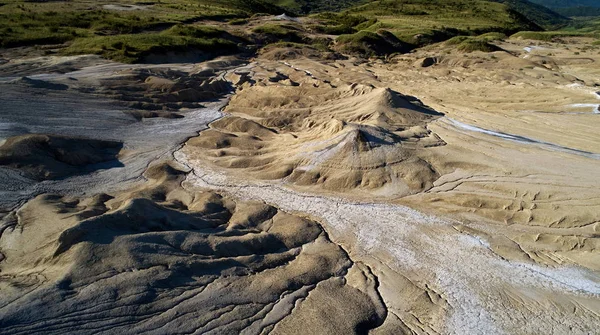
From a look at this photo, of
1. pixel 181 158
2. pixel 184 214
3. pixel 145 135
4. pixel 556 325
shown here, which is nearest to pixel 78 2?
pixel 145 135

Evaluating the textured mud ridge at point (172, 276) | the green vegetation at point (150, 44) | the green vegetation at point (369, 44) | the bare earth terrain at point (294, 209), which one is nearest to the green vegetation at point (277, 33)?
the green vegetation at point (369, 44)

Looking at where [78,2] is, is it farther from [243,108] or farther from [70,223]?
[70,223]

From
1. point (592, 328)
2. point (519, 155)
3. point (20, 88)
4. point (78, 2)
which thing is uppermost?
point (78, 2)

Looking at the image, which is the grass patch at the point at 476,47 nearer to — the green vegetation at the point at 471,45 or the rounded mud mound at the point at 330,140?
the green vegetation at the point at 471,45

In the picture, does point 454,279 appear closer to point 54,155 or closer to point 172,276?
point 172,276

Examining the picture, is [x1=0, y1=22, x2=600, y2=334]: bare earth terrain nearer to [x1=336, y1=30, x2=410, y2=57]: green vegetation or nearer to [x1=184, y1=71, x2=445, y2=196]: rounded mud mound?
[x1=184, y1=71, x2=445, y2=196]: rounded mud mound
